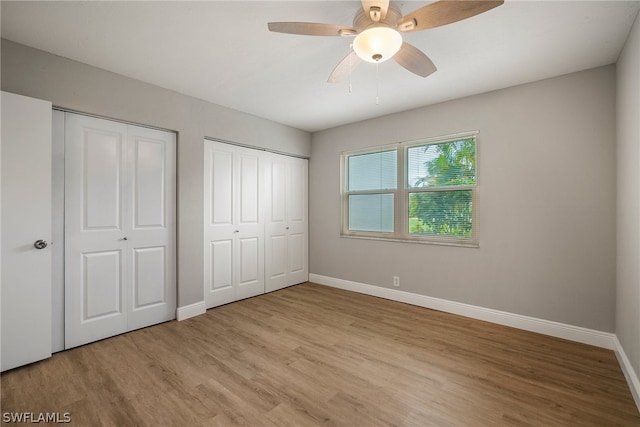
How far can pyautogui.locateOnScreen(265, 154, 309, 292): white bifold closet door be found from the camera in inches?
171

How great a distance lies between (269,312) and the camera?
11.4 feet

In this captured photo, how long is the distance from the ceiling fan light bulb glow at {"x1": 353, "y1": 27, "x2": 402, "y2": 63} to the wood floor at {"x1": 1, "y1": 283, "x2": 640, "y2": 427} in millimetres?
2171

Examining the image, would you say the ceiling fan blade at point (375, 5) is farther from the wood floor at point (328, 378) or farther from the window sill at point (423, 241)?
the window sill at point (423, 241)

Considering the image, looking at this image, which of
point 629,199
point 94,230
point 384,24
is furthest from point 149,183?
point 629,199

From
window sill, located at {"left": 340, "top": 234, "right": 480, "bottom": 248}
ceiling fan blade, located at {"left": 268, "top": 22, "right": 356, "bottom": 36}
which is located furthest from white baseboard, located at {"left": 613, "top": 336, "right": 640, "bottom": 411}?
ceiling fan blade, located at {"left": 268, "top": 22, "right": 356, "bottom": 36}

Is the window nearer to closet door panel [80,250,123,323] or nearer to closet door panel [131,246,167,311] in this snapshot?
closet door panel [131,246,167,311]

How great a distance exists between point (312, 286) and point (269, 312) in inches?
49.5

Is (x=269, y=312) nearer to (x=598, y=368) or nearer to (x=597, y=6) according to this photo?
(x=598, y=368)

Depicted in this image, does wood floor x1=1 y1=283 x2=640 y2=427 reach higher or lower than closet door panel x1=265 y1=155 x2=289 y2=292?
lower

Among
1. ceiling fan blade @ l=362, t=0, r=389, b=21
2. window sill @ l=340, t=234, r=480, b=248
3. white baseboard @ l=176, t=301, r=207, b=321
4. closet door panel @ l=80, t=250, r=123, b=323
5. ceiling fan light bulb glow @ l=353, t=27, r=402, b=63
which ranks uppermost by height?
ceiling fan blade @ l=362, t=0, r=389, b=21

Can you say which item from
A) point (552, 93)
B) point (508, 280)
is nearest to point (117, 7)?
point (552, 93)

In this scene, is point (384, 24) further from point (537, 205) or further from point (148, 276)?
point (148, 276)

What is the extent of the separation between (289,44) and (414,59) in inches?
38.7

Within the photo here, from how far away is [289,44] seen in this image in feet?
7.47
